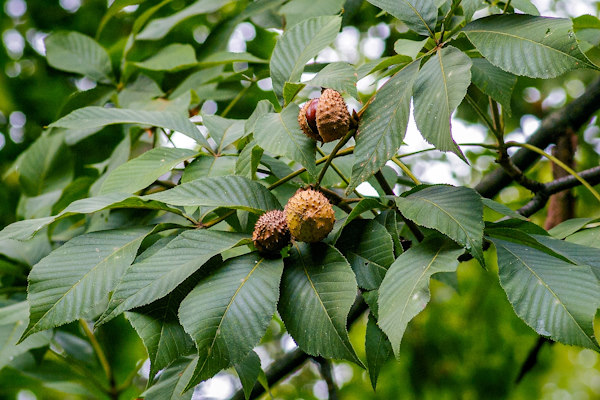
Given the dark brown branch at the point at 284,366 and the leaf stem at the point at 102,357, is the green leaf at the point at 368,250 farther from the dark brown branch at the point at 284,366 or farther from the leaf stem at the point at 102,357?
the leaf stem at the point at 102,357

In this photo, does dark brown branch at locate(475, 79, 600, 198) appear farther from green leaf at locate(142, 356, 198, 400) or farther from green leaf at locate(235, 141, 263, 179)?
green leaf at locate(142, 356, 198, 400)

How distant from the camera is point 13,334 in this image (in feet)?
4.19

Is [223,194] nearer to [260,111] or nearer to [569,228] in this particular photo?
[260,111]

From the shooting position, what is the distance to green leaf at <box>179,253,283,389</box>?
0.67 m

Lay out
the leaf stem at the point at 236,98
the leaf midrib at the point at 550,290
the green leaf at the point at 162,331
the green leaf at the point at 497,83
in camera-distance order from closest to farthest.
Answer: the leaf midrib at the point at 550,290, the green leaf at the point at 162,331, the green leaf at the point at 497,83, the leaf stem at the point at 236,98

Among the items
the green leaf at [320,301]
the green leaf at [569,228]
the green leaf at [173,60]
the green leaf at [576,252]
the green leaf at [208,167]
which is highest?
the green leaf at [173,60]

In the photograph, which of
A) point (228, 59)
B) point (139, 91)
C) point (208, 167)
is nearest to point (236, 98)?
point (228, 59)

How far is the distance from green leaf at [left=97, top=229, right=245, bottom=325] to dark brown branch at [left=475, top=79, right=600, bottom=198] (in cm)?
97

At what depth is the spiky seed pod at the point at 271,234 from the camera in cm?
77

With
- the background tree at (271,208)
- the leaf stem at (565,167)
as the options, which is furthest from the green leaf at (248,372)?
the leaf stem at (565,167)

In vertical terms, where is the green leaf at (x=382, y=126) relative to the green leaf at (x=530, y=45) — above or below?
below

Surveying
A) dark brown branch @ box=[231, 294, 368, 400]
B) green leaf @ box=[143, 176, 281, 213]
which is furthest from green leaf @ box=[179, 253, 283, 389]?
dark brown branch @ box=[231, 294, 368, 400]

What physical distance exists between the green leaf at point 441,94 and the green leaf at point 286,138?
6.0 inches

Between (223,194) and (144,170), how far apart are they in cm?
23
